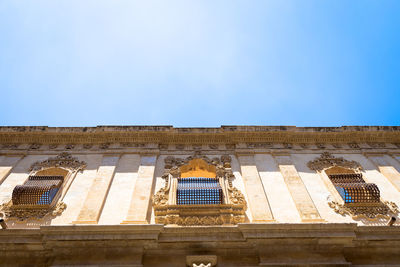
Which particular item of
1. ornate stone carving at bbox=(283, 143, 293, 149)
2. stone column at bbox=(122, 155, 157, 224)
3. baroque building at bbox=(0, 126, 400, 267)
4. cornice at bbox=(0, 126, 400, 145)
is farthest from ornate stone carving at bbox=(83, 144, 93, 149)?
ornate stone carving at bbox=(283, 143, 293, 149)

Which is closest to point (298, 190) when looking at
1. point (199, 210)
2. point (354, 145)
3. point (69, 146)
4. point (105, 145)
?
point (199, 210)

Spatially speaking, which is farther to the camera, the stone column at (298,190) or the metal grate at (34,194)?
the metal grate at (34,194)

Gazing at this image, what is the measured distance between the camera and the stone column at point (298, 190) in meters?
8.05

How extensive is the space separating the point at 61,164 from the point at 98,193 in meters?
2.48

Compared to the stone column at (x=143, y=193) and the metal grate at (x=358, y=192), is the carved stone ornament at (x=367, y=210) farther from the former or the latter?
the stone column at (x=143, y=193)

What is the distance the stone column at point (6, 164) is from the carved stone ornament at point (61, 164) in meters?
0.67

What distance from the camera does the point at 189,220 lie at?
7.98 metres

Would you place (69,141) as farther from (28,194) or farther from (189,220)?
(189,220)

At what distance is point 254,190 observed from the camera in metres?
8.97

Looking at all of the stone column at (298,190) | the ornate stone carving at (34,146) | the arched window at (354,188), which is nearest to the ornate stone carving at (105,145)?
the ornate stone carving at (34,146)

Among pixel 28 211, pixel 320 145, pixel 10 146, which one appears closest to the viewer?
pixel 28 211

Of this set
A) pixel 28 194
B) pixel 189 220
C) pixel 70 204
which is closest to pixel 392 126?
pixel 189 220

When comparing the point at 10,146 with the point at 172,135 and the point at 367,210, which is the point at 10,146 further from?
the point at 367,210

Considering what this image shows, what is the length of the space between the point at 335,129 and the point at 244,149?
12.9ft
